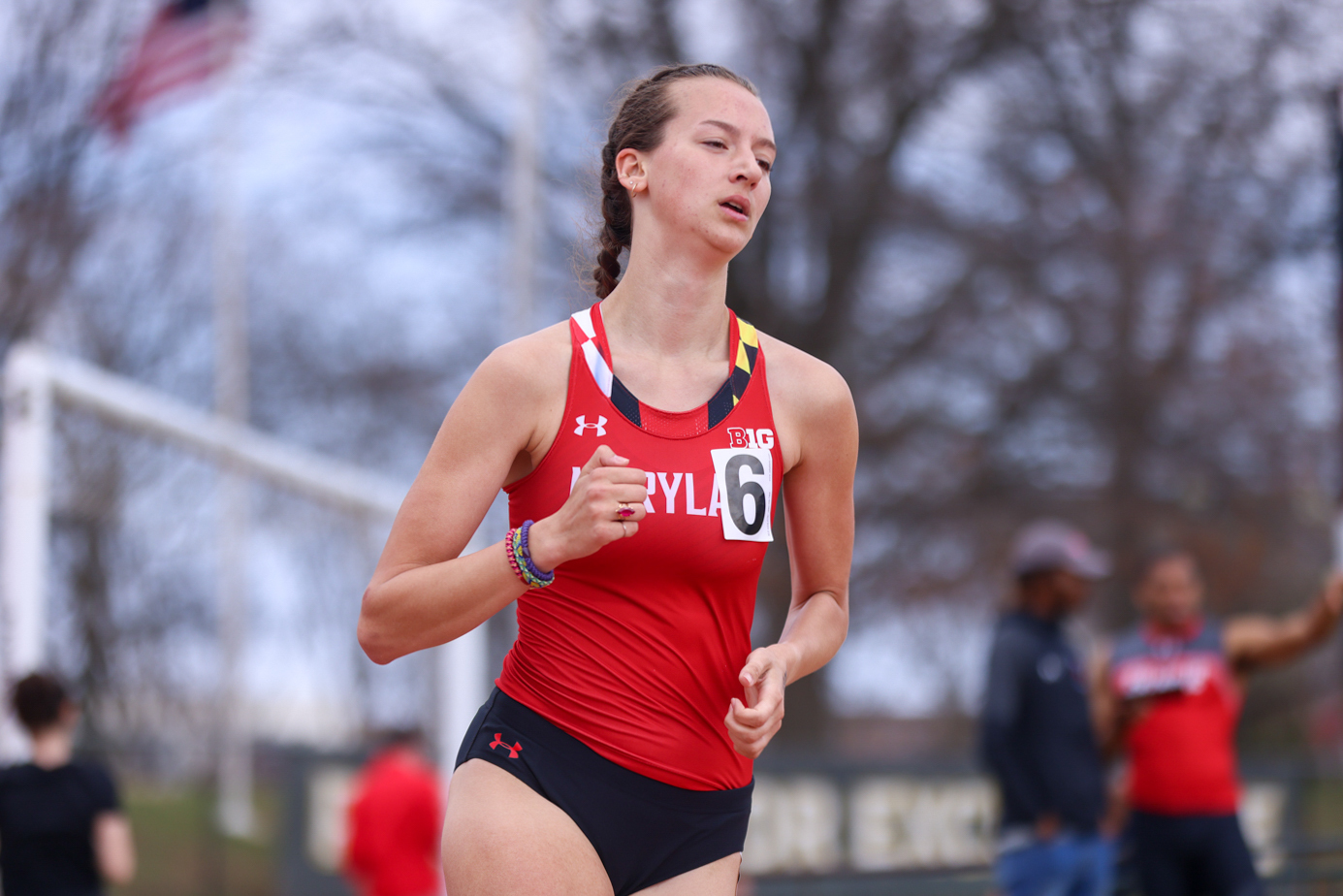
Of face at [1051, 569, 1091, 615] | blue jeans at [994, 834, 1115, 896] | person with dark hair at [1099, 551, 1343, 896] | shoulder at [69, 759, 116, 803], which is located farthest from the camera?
face at [1051, 569, 1091, 615]

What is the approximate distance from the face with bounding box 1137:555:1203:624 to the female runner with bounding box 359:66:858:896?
15.3 feet

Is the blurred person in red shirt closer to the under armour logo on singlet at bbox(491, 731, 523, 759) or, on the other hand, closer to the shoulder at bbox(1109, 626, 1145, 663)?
the shoulder at bbox(1109, 626, 1145, 663)

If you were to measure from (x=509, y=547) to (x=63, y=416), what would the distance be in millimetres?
10422

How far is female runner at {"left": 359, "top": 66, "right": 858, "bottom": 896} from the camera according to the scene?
222 centimetres

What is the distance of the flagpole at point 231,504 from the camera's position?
1563cm

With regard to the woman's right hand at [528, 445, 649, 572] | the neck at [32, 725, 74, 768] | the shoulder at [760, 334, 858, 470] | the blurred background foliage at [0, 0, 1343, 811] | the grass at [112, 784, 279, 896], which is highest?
the blurred background foliage at [0, 0, 1343, 811]

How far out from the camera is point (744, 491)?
91.7 inches

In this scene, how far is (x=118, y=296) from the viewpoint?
16453mm

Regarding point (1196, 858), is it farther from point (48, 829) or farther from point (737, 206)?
point (737, 206)

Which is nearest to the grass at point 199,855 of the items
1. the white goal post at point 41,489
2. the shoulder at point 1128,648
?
the white goal post at point 41,489

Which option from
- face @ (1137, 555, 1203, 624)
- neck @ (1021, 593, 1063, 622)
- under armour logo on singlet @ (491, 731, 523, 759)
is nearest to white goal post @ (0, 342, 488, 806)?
neck @ (1021, 593, 1063, 622)

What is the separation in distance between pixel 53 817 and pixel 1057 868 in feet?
13.4

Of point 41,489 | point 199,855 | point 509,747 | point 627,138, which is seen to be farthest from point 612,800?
point 199,855

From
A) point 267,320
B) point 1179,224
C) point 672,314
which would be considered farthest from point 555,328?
point 267,320
